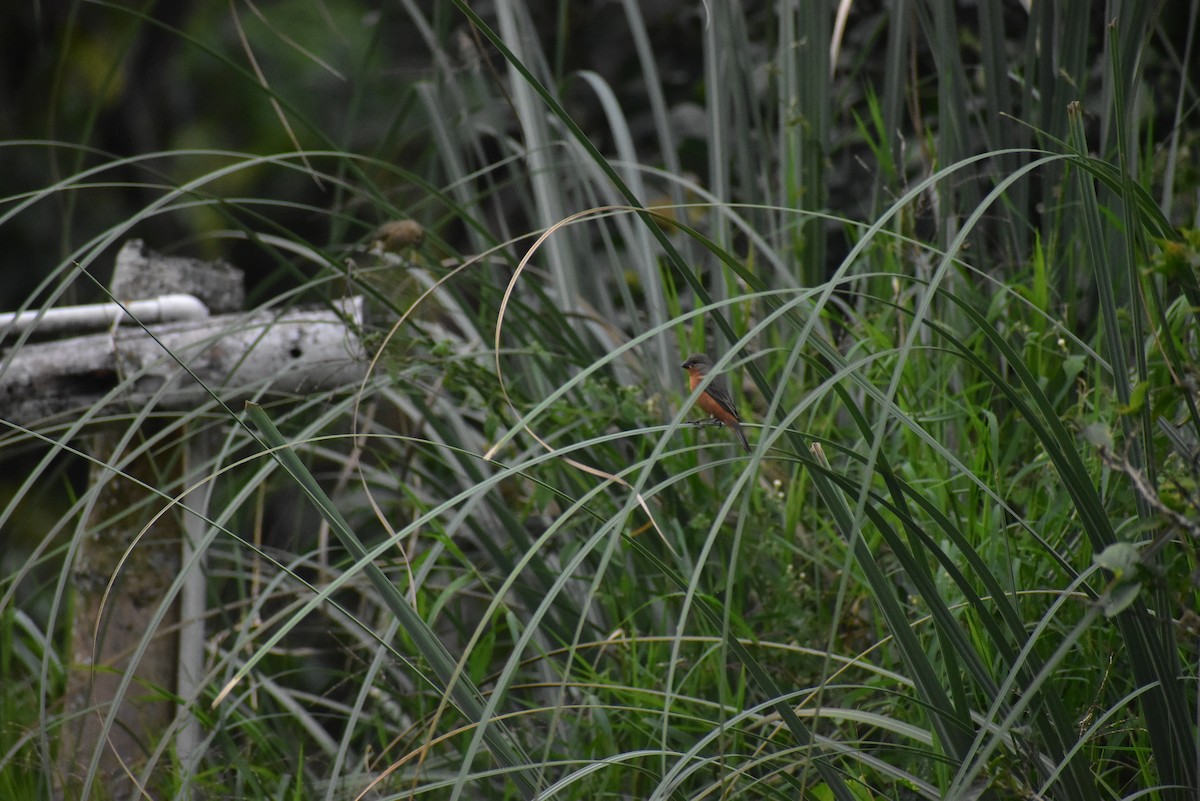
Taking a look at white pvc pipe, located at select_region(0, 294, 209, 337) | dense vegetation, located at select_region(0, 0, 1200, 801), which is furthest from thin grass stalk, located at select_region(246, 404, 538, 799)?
white pvc pipe, located at select_region(0, 294, 209, 337)

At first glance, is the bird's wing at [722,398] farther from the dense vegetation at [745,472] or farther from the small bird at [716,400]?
the dense vegetation at [745,472]

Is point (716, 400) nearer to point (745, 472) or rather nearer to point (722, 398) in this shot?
point (722, 398)

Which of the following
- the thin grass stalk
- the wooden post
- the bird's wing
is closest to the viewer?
the thin grass stalk

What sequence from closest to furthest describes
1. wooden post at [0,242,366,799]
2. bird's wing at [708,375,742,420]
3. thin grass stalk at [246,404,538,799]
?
thin grass stalk at [246,404,538,799], bird's wing at [708,375,742,420], wooden post at [0,242,366,799]

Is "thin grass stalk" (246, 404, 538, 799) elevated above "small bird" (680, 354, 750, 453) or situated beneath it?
elevated above

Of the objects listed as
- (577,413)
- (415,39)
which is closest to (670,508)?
(577,413)

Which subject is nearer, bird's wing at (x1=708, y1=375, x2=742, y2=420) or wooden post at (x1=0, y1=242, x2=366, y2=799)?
bird's wing at (x1=708, y1=375, x2=742, y2=420)

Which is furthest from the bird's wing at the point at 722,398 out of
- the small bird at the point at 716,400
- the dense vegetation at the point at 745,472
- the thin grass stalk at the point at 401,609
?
the thin grass stalk at the point at 401,609

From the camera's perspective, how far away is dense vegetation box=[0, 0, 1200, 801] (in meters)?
0.99

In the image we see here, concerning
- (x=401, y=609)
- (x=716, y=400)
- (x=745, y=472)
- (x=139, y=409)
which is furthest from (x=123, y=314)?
(x=745, y=472)

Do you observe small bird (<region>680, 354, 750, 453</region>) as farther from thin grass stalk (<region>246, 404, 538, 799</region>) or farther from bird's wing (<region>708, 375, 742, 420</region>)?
thin grass stalk (<region>246, 404, 538, 799</region>)

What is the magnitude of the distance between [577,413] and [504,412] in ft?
0.71

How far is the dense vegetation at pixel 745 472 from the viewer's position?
0.99 metres

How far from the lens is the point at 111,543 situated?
6.70 feet
